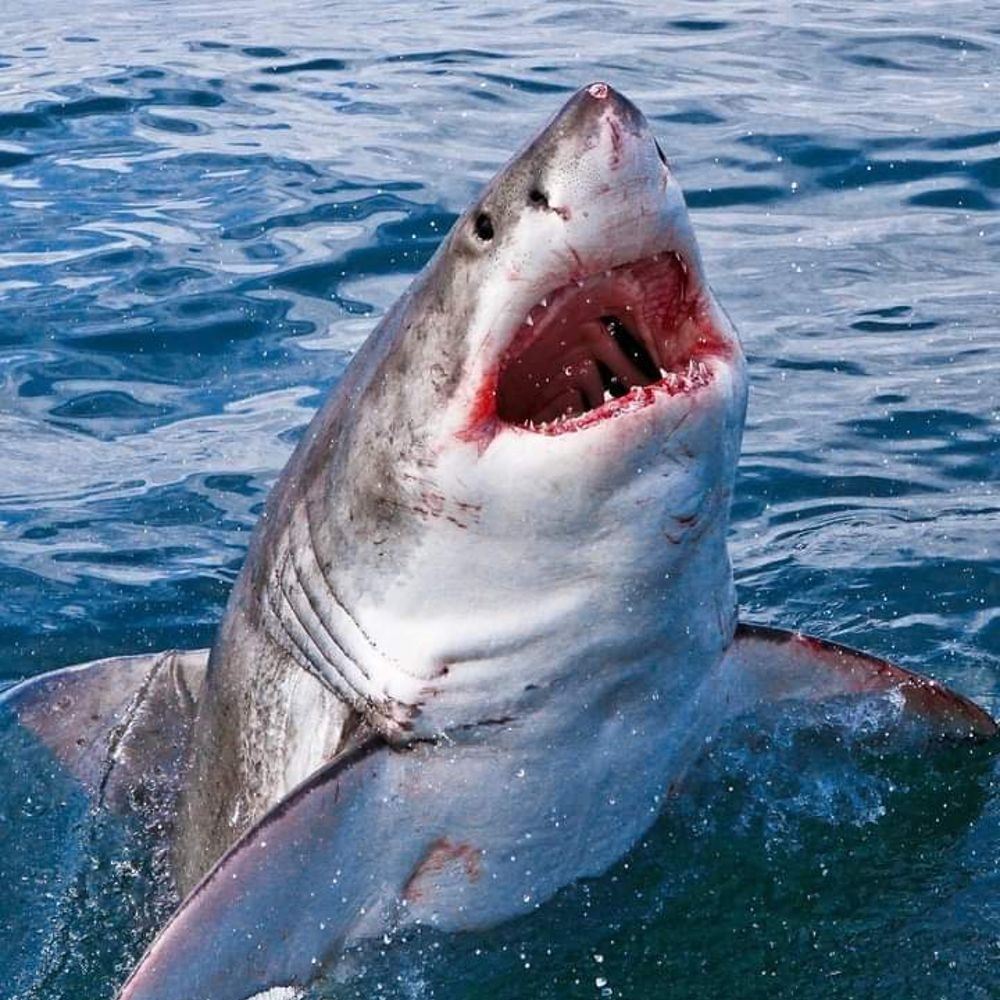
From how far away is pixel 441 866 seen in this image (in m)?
4.31

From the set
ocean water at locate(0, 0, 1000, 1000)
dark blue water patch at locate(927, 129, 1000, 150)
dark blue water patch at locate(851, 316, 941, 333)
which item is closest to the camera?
ocean water at locate(0, 0, 1000, 1000)

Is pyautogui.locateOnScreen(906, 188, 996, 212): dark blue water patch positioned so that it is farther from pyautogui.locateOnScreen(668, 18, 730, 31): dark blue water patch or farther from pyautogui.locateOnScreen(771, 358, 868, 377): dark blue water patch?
pyautogui.locateOnScreen(668, 18, 730, 31): dark blue water patch

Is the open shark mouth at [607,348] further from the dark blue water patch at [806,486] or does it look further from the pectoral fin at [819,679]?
the dark blue water patch at [806,486]

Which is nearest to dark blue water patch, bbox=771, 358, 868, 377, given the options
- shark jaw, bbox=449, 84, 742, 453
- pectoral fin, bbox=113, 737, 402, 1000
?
pectoral fin, bbox=113, 737, 402, 1000

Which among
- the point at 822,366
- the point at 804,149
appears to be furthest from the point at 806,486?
the point at 804,149

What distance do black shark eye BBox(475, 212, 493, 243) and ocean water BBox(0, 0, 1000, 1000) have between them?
1576 millimetres

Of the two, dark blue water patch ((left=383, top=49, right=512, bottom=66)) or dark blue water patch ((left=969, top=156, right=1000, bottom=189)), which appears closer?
dark blue water patch ((left=969, top=156, right=1000, bottom=189))

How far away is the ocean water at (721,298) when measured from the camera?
184 inches

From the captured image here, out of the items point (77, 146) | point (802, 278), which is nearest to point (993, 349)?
point (802, 278)

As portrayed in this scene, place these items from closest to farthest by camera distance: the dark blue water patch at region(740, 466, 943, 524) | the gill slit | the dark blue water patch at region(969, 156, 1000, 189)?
1. the gill slit
2. the dark blue water patch at region(740, 466, 943, 524)
3. the dark blue water patch at region(969, 156, 1000, 189)

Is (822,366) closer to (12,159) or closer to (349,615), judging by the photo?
(349,615)

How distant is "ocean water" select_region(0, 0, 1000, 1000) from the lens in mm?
4680

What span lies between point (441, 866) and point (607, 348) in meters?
1.32

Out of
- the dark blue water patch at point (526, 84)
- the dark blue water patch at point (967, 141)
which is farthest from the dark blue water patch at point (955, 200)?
the dark blue water patch at point (526, 84)
